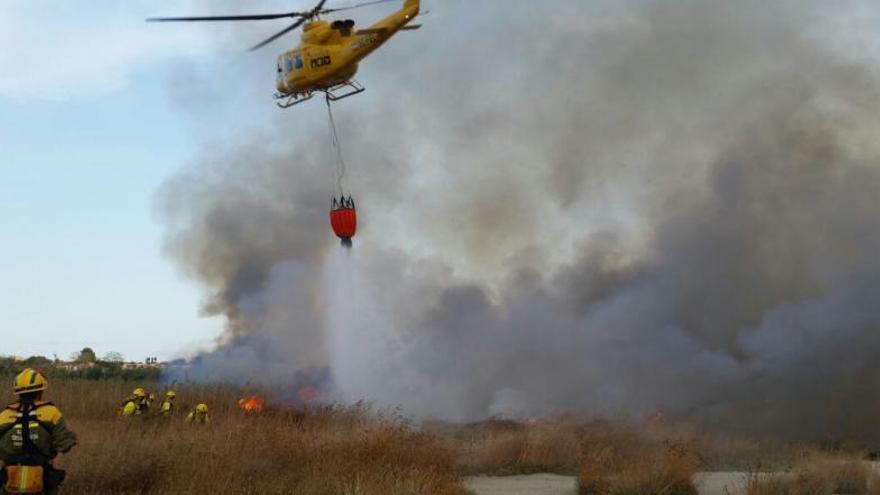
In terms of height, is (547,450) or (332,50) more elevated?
(332,50)

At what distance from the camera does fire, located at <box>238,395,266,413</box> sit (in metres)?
28.7

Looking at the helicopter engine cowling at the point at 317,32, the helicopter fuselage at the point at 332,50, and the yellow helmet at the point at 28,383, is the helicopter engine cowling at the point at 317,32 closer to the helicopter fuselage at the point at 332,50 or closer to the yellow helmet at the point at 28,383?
the helicopter fuselage at the point at 332,50

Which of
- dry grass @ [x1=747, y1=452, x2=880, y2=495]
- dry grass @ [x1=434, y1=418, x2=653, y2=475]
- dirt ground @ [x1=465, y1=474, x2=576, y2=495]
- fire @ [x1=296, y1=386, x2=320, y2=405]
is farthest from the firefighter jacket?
fire @ [x1=296, y1=386, x2=320, y2=405]

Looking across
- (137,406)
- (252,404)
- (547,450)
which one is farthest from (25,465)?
(252,404)

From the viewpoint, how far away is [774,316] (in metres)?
38.4

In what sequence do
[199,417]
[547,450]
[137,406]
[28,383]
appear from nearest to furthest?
1. [28,383]
2. [199,417]
3. [547,450]
4. [137,406]

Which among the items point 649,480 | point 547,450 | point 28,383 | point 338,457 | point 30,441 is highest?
point 28,383

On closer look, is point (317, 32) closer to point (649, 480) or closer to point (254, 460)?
point (254, 460)

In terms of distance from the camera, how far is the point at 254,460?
1800cm

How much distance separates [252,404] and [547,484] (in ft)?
38.1

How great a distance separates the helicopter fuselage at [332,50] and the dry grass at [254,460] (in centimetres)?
1437

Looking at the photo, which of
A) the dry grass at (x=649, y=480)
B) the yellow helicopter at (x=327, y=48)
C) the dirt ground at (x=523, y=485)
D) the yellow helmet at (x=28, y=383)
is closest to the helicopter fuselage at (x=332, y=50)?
the yellow helicopter at (x=327, y=48)

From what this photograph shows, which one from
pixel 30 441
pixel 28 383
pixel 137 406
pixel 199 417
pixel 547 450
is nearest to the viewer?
pixel 30 441

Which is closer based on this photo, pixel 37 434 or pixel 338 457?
pixel 37 434
